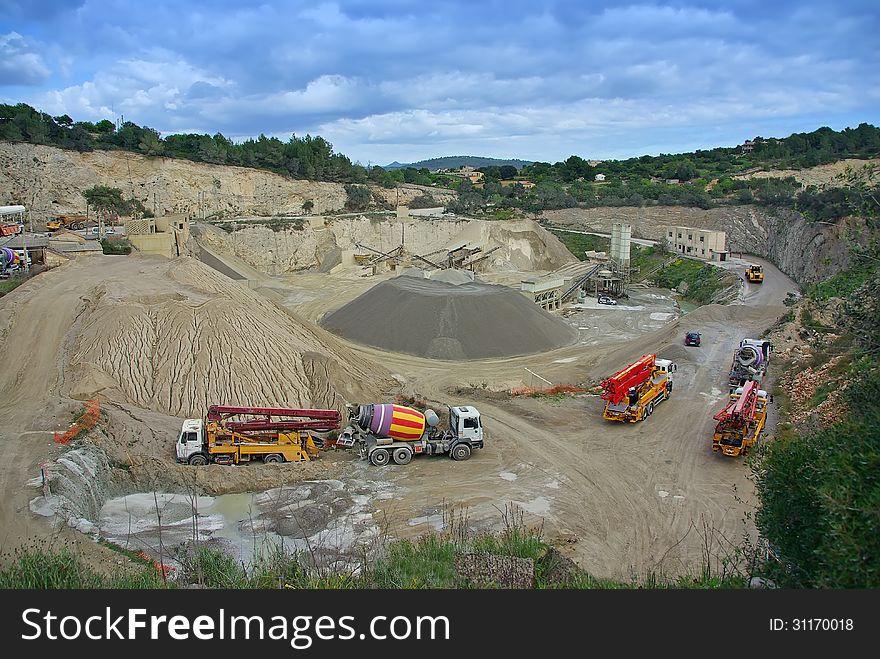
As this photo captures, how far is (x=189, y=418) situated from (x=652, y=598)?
760 inches

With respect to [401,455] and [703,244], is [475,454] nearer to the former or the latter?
[401,455]

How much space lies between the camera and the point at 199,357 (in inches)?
971

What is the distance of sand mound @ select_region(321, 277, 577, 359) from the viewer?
3588cm

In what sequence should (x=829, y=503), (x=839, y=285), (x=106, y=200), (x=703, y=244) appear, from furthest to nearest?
(x=703, y=244) → (x=106, y=200) → (x=839, y=285) → (x=829, y=503)

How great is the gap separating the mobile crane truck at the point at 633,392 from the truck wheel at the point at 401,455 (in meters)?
7.74

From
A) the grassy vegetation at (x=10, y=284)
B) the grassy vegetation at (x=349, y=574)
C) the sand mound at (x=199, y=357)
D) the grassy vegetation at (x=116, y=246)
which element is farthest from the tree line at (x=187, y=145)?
the grassy vegetation at (x=349, y=574)

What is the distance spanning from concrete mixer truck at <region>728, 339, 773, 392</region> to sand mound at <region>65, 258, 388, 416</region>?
46.9 feet

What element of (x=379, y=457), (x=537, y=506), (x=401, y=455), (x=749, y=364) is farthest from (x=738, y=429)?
(x=379, y=457)

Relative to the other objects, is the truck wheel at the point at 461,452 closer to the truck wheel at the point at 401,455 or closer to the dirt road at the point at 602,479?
the dirt road at the point at 602,479

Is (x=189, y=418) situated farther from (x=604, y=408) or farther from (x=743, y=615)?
(x=743, y=615)

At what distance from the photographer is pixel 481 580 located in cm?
1027

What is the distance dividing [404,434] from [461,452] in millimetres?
1884

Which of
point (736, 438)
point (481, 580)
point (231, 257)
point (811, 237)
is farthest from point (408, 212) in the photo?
point (481, 580)

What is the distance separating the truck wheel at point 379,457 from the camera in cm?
2089
